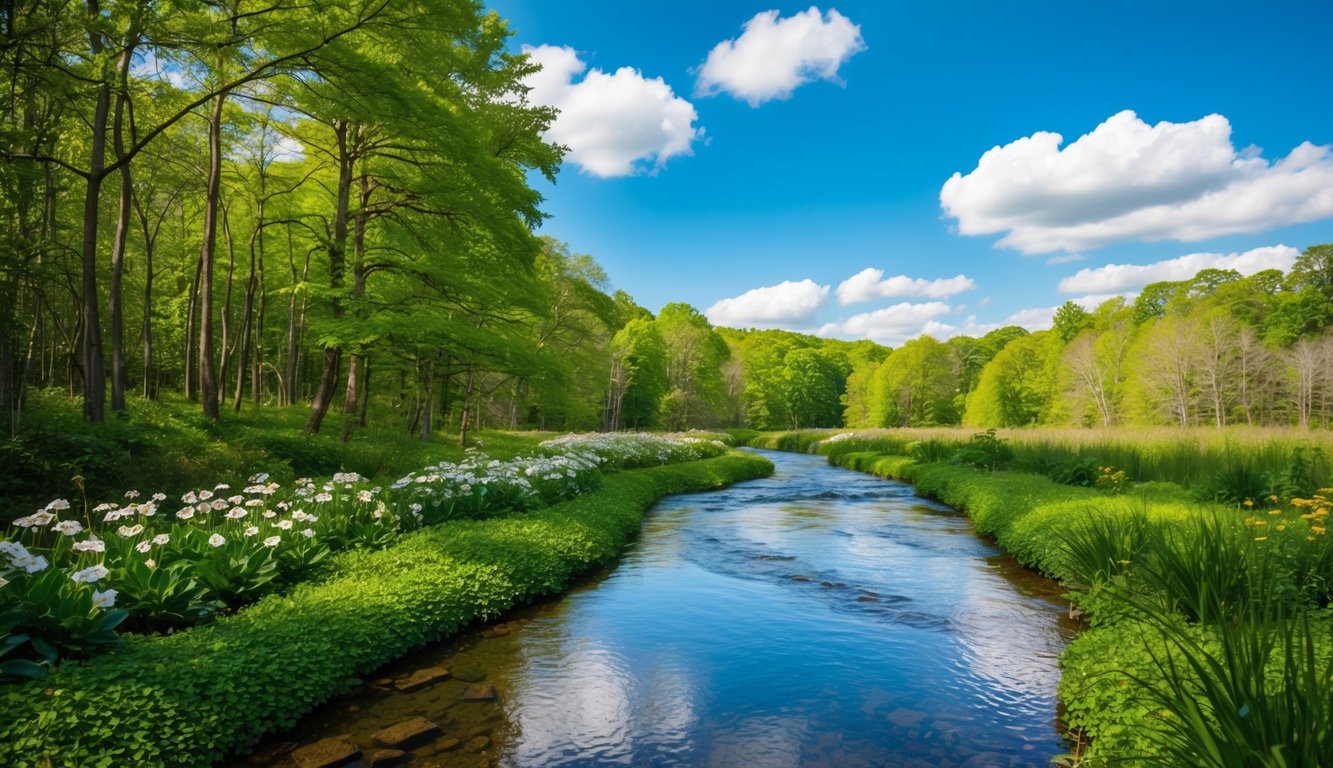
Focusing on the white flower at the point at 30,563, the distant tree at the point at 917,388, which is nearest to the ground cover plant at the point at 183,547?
the white flower at the point at 30,563

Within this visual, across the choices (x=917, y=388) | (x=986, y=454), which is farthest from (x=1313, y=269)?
(x=986, y=454)

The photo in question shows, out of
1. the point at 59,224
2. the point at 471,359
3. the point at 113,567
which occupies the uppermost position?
the point at 59,224

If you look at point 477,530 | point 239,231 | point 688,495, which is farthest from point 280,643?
point 239,231

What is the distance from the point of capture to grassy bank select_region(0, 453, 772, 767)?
12.9 ft

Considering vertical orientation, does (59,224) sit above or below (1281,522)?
above

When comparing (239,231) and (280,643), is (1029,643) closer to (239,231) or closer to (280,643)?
(280,643)

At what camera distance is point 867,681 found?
629 centimetres

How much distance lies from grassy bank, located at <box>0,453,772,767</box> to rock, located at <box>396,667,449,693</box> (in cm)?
33

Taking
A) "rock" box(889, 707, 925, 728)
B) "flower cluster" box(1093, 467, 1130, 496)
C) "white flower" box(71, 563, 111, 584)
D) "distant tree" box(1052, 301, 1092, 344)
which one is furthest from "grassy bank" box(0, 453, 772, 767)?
"distant tree" box(1052, 301, 1092, 344)

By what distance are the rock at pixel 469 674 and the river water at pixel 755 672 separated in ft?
0.08

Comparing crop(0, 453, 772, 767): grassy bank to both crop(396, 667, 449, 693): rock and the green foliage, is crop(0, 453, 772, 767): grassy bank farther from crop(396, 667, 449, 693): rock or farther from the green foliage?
the green foliage

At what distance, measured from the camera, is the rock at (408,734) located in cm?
490

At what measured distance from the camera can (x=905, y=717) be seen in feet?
18.2

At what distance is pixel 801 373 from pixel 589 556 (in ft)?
220
